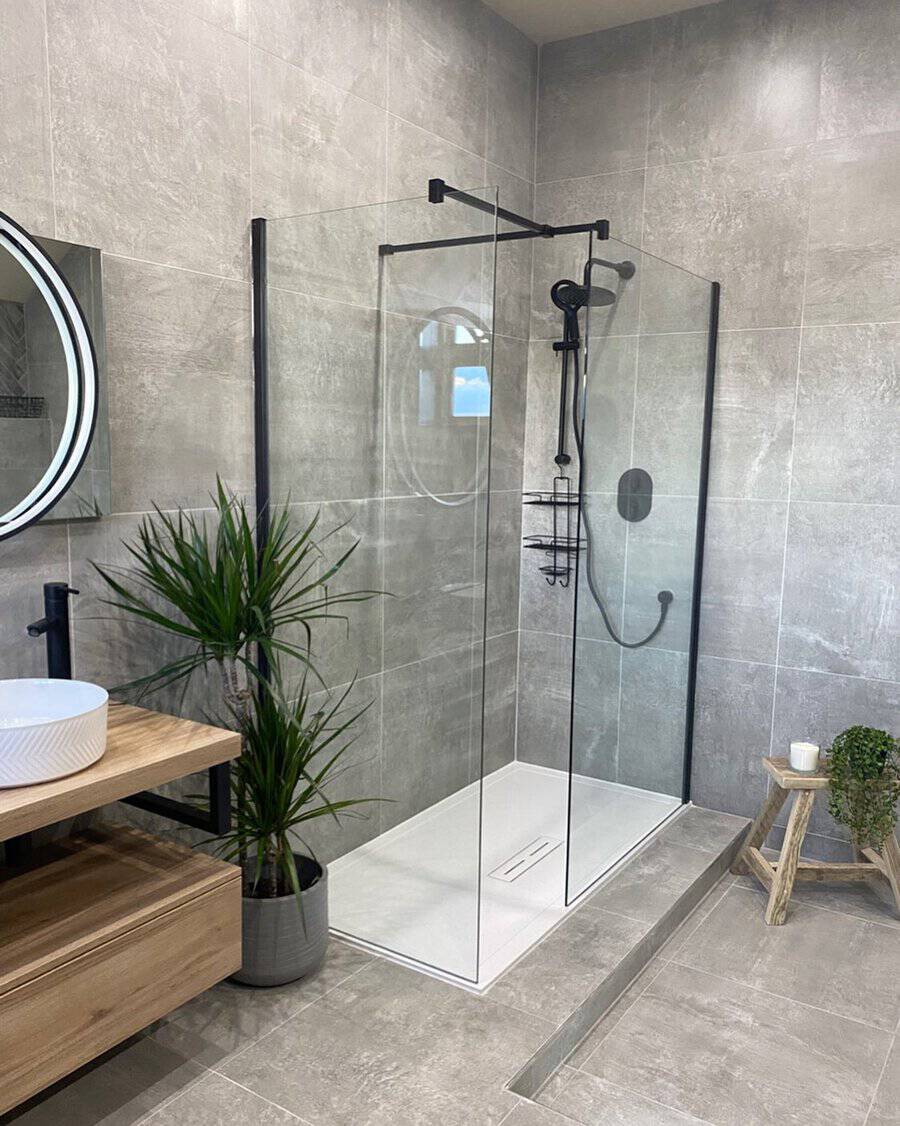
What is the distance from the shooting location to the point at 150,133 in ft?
6.97

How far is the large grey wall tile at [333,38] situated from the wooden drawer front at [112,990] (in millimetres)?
2035

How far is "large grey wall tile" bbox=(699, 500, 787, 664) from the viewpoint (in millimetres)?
3256

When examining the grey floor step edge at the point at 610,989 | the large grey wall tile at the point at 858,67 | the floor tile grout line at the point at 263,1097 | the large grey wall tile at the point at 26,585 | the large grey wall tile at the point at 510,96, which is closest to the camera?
the floor tile grout line at the point at 263,1097

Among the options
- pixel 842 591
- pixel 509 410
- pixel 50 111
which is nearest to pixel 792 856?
pixel 842 591

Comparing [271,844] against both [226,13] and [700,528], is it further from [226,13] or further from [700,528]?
[226,13]

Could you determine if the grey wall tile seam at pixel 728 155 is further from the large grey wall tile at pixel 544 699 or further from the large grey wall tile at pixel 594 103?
the large grey wall tile at pixel 544 699

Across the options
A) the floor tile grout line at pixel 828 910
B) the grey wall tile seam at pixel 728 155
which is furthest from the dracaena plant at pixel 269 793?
the grey wall tile seam at pixel 728 155

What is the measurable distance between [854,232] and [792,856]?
1.94 m

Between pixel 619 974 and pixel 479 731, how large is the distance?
73 cm

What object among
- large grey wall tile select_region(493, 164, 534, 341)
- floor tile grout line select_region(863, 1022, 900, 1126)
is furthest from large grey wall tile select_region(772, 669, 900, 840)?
large grey wall tile select_region(493, 164, 534, 341)

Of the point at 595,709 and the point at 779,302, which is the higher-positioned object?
the point at 779,302

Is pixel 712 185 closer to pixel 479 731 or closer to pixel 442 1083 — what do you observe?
pixel 479 731

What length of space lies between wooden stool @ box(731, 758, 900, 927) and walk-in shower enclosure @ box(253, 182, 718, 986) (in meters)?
0.36

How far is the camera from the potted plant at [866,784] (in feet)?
9.23
